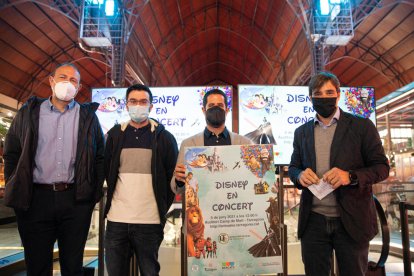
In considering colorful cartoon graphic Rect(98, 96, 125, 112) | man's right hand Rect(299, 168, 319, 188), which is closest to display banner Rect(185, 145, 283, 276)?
man's right hand Rect(299, 168, 319, 188)

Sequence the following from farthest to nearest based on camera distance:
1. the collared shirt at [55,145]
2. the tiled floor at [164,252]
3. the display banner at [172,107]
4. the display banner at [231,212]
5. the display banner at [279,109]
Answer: the display banner at [172,107]
the display banner at [279,109]
the tiled floor at [164,252]
the collared shirt at [55,145]
the display banner at [231,212]

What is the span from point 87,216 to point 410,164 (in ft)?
46.7

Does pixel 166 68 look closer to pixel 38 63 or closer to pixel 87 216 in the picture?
pixel 38 63

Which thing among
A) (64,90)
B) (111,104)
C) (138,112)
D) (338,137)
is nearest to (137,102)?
(138,112)

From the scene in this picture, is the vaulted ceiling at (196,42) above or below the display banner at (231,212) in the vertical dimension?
above

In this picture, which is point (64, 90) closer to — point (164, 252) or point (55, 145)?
point (55, 145)

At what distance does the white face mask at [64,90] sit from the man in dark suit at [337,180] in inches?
66.1

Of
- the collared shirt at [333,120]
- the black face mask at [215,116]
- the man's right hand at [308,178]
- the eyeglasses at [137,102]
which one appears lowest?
the man's right hand at [308,178]

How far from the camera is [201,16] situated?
16.8m

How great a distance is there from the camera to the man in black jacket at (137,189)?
2.19m

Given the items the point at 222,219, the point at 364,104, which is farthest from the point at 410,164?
the point at 222,219

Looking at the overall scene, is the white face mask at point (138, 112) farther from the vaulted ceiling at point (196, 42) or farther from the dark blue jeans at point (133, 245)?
the vaulted ceiling at point (196, 42)

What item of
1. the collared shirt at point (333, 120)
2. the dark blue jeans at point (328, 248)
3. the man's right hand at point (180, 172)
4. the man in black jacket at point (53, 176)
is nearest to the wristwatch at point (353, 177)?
the dark blue jeans at point (328, 248)

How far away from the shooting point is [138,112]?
2.38m
